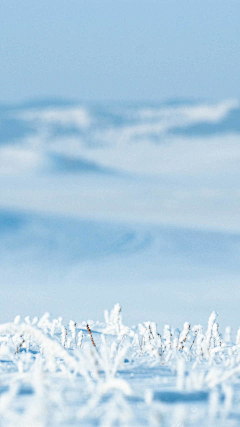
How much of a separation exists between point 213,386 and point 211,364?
5.10ft

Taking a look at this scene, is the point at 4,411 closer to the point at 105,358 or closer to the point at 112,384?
the point at 112,384

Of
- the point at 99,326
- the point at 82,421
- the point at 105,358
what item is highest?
the point at 99,326

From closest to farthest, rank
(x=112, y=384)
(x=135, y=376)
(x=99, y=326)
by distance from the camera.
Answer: (x=112, y=384) < (x=135, y=376) < (x=99, y=326)

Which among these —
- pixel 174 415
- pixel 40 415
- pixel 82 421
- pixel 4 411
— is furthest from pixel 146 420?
pixel 4 411

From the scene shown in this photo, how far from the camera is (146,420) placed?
230 centimetres

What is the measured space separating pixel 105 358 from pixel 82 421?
72cm

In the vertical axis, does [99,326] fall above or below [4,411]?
above

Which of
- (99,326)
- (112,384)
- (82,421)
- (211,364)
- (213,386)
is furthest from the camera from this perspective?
(99,326)

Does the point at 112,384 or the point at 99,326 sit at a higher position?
the point at 99,326

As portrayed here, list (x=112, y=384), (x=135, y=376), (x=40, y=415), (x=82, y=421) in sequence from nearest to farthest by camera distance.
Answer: (x=40, y=415) → (x=82, y=421) → (x=112, y=384) → (x=135, y=376)

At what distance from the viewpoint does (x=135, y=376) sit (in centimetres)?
358

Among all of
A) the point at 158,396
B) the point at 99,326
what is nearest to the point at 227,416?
the point at 158,396

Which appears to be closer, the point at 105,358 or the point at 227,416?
the point at 227,416

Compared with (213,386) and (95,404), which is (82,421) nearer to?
(95,404)
